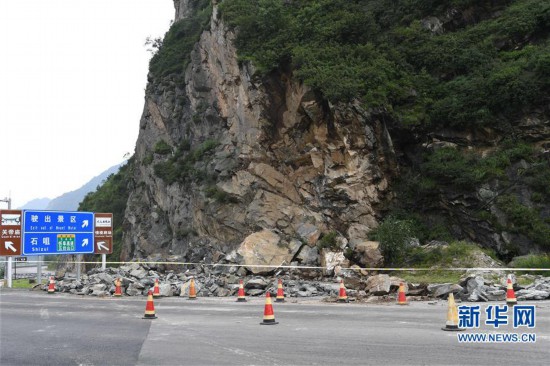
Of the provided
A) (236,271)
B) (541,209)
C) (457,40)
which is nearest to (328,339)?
(236,271)

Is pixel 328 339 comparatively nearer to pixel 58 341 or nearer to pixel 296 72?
pixel 58 341

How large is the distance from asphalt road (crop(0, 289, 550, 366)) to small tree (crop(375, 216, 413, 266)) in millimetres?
8923

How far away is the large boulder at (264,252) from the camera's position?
24.2m

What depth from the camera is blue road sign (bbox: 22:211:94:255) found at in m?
25.7

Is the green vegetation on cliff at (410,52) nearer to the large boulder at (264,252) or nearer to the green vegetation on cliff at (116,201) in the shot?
the large boulder at (264,252)

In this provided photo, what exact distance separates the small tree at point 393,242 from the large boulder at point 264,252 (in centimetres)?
457

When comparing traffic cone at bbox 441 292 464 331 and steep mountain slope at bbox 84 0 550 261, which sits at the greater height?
steep mountain slope at bbox 84 0 550 261

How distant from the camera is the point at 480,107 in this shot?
1101 inches

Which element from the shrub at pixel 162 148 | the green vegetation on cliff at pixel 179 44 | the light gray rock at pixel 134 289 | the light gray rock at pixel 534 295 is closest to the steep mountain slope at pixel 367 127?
the shrub at pixel 162 148

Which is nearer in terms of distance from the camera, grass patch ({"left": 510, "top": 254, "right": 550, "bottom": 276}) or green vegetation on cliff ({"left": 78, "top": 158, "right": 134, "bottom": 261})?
grass patch ({"left": 510, "top": 254, "right": 550, "bottom": 276})

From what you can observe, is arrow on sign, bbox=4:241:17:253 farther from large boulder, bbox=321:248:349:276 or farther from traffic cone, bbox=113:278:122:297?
large boulder, bbox=321:248:349:276

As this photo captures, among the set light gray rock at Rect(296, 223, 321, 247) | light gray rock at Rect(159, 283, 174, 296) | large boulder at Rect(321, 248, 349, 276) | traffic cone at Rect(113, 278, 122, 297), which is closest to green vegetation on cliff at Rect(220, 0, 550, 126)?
light gray rock at Rect(296, 223, 321, 247)

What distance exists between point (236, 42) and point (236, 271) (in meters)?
17.4

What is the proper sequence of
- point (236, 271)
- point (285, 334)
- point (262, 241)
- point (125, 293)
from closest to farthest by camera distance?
point (285, 334), point (125, 293), point (236, 271), point (262, 241)
